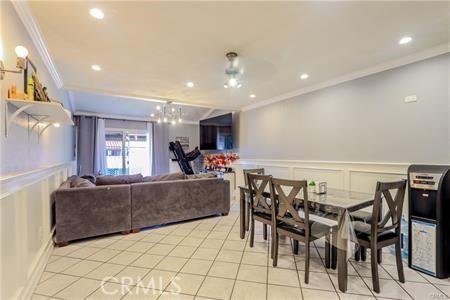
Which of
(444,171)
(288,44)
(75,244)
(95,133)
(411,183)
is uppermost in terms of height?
(288,44)

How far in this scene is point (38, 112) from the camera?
2.12m

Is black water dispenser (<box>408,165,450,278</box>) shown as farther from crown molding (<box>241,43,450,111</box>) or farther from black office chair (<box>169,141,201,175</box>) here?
black office chair (<box>169,141,201,175</box>)

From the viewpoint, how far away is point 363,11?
6.48ft

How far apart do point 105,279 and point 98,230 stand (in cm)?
117

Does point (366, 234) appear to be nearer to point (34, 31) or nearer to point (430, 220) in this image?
point (430, 220)

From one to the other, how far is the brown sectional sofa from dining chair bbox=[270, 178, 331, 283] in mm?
1836

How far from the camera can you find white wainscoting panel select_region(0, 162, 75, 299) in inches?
57.1

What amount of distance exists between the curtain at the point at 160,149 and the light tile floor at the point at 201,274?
4.52 m

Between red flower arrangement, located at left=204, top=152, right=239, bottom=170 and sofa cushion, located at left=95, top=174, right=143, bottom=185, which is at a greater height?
red flower arrangement, located at left=204, top=152, right=239, bottom=170

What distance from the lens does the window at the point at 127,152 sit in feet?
23.2

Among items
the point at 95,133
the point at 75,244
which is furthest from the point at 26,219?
the point at 95,133

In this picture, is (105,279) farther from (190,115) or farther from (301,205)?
(190,115)

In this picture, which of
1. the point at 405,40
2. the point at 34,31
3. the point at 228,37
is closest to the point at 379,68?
the point at 405,40

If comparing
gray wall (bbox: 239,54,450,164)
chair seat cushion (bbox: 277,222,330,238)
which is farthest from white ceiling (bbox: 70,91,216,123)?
chair seat cushion (bbox: 277,222,330,238)
